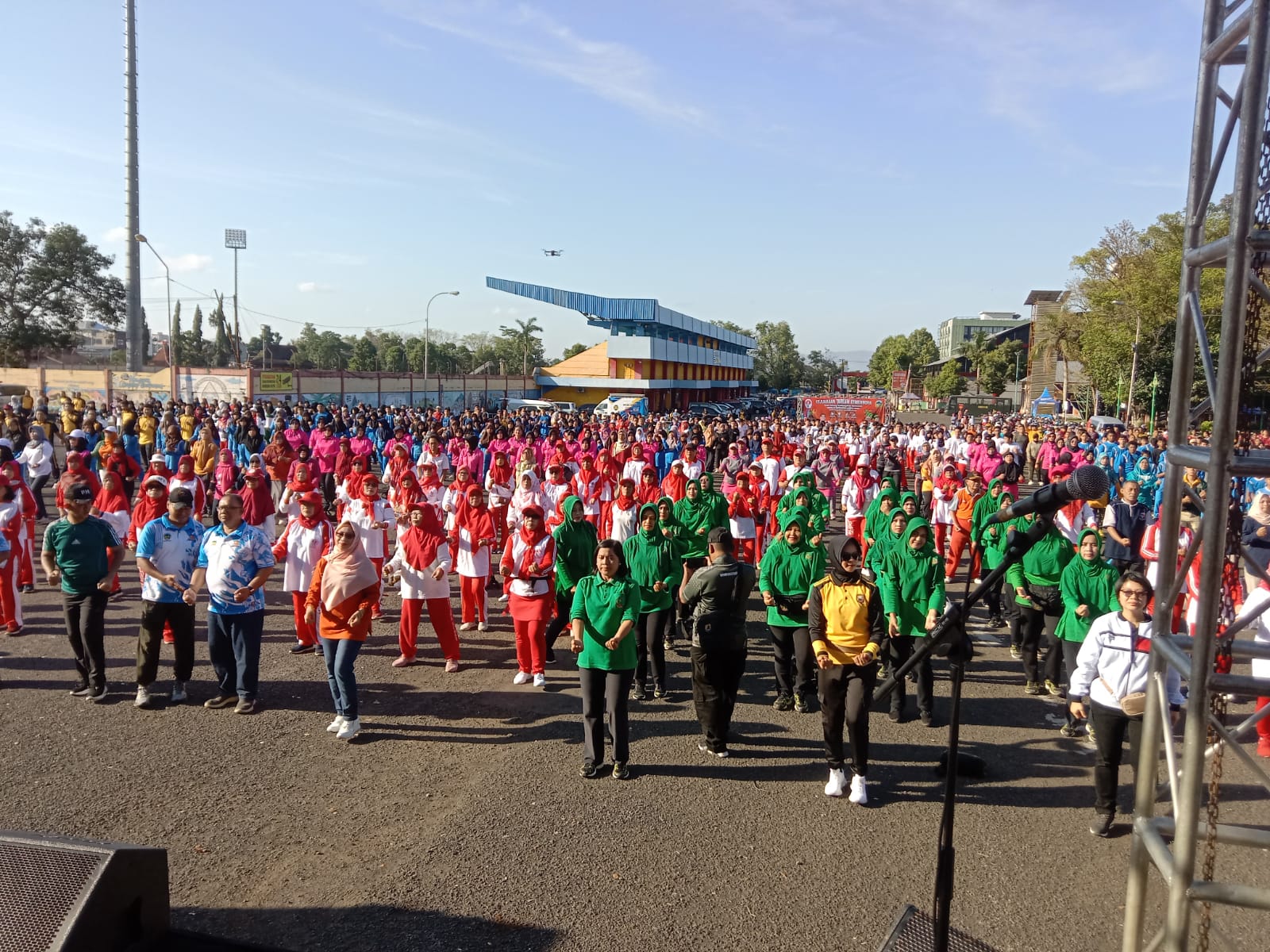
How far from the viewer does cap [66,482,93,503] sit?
659cm

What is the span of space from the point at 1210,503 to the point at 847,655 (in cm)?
298

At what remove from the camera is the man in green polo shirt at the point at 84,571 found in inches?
262

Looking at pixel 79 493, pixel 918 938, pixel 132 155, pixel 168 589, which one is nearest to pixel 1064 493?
pixel 918 938

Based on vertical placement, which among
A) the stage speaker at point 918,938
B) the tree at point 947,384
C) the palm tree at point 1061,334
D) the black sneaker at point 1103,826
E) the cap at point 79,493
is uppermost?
the palm tree at point 1061,334

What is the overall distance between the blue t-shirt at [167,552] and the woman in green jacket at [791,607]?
15.7 ft

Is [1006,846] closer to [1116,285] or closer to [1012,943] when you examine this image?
[1012,943]

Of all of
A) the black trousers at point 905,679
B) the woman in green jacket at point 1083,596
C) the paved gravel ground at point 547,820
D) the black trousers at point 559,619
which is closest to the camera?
the paved gravel ground at point 547,820

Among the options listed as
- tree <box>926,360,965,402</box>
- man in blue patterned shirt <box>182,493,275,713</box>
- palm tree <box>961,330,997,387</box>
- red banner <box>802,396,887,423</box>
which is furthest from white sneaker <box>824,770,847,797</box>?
palm tree <box>961,330,997,387</box>

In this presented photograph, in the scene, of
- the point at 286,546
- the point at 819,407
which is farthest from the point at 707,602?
the point at 819,407

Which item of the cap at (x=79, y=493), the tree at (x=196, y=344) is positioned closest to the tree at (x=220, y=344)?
the tree at (x=196, y=344)

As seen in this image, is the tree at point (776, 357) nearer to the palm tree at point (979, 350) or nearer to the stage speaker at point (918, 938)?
the palm tree at point (979, 350)

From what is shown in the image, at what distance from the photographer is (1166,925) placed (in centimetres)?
270

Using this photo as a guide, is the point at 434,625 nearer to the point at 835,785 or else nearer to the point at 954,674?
Result: the point at 835,785

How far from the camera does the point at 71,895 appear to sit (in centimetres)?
322
